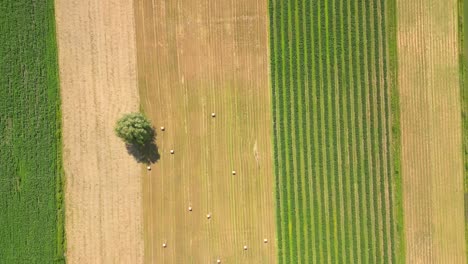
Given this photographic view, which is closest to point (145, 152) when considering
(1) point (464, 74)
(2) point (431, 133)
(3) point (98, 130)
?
(3) point (98, 130)

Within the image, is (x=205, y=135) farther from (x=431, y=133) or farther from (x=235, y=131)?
(x=431, y=133)

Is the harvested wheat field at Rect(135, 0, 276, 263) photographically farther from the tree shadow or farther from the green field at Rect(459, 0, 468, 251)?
the green field at Rect(459, 0, 468, 251)

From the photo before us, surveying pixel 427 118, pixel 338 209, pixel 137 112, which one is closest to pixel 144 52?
pixel 137 112

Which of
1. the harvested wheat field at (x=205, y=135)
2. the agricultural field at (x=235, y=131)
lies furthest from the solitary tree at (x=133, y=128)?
the harvested wheat field at (x=205, y=135)

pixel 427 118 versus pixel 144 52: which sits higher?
pixel 144 52

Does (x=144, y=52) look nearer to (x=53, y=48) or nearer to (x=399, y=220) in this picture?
(x=53, y=48)

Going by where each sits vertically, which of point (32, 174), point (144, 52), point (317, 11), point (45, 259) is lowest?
point (45, 259)

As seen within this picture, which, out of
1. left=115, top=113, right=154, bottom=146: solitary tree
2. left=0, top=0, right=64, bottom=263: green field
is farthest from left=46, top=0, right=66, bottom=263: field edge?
left=115, top=113, right=154, bottom=146: solitary tree
